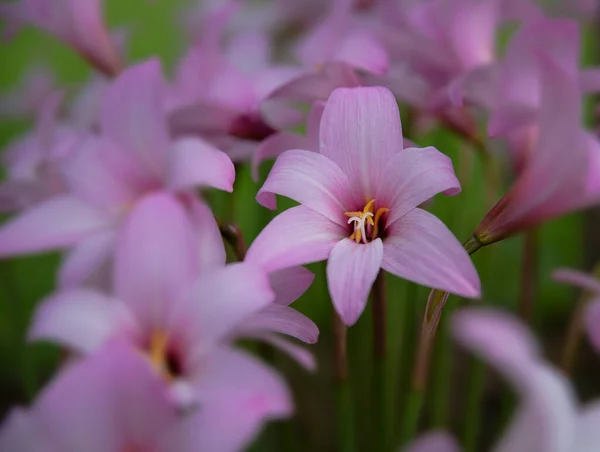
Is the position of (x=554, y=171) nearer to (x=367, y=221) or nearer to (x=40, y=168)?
(x=367, y=221)

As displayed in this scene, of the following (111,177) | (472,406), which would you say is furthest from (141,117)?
(472,406)

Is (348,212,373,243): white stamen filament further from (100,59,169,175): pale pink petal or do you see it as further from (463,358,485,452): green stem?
(463,358,485,452): green stem

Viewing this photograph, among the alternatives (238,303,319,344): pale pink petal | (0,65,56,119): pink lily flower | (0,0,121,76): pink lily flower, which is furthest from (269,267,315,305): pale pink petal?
(0,65,56,119): pink lily flower

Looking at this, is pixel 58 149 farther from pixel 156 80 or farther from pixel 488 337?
pixel 488 337

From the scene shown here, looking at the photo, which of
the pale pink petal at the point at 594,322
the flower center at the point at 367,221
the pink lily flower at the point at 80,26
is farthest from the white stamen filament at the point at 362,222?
the pink lily flower at the point at 80,26

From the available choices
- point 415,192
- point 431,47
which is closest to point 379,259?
point 415,192
